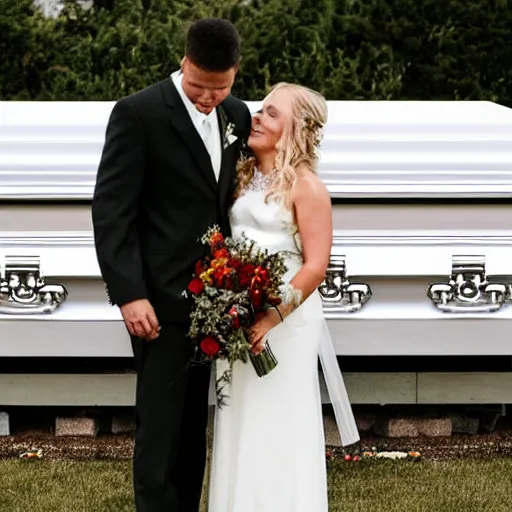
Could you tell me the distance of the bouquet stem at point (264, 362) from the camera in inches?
136

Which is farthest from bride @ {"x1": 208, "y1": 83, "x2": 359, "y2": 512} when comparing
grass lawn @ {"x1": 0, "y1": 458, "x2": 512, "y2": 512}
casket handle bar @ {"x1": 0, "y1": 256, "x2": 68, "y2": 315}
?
casket handle bar @ {"x1": 0, "y1": 256, "x2": 68, "y2": 315}

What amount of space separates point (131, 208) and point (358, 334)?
5.96 ft

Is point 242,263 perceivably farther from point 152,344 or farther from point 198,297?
point 152,344

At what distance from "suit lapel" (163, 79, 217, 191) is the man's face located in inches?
2.0

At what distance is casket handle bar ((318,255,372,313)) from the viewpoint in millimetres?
4805

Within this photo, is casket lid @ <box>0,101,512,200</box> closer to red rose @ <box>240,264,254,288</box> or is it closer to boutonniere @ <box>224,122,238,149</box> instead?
boutonniere @ <box>224,122,238,149</box>

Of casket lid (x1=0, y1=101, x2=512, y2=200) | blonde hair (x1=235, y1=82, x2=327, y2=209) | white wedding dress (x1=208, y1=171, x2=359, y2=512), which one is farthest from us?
casket lid (x1=0, y1=101, x2=512, y2=200)

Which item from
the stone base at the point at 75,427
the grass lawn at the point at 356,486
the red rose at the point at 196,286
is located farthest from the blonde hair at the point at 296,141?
the stone base at the point at 75,427

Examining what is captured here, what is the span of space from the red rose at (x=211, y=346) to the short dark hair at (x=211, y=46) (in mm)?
749

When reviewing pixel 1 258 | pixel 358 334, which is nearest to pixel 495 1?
pixel 358 334

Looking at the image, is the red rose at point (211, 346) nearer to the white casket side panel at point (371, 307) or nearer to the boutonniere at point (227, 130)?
the boutonniere at point (227, 130)

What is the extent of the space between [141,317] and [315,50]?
5.24m

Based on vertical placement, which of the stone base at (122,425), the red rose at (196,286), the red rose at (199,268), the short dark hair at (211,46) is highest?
the short dark hair at (211,46)

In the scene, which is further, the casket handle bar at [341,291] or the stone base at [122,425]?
the stone base at [122,425]
